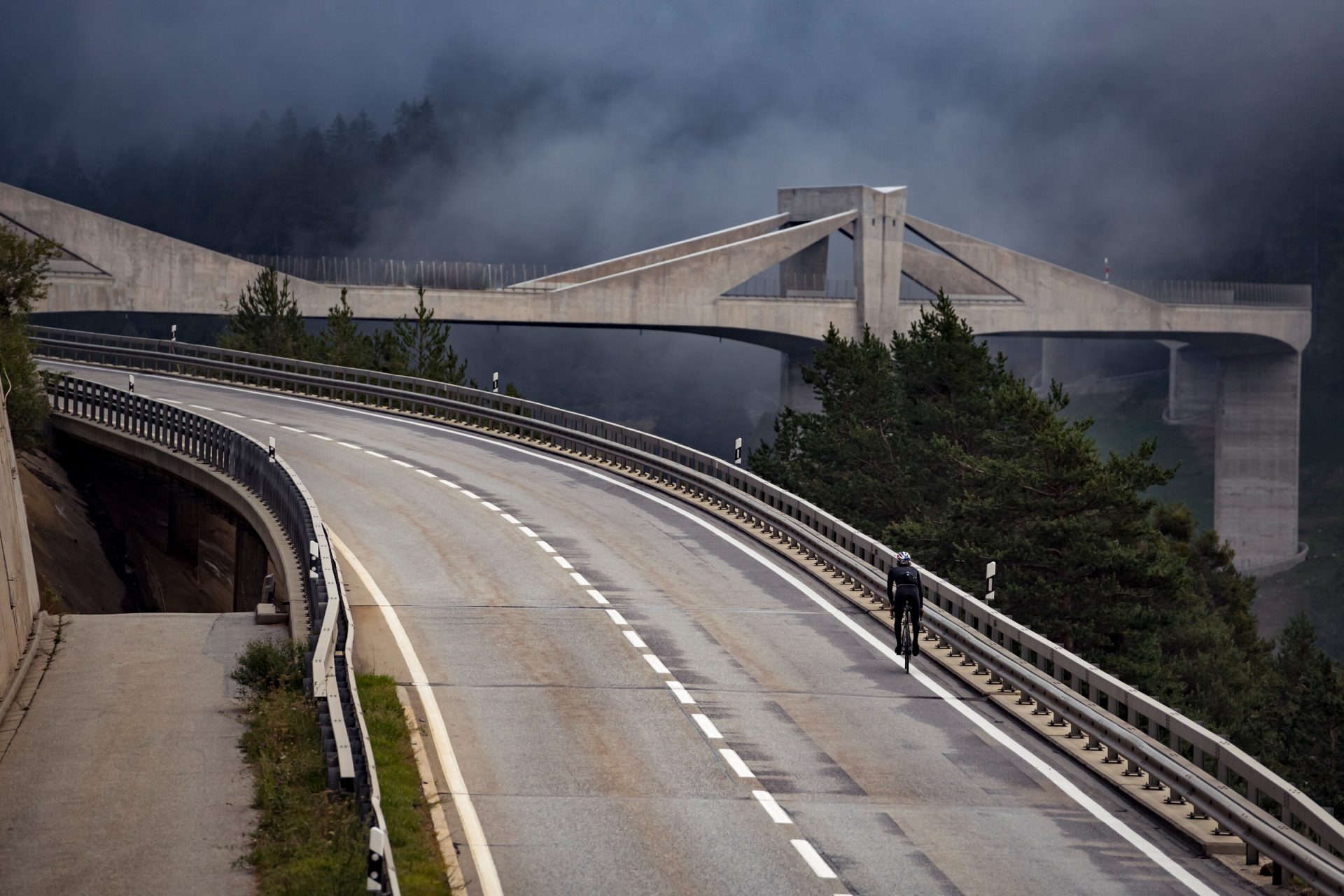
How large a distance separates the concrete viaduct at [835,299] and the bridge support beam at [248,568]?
38763 millimetres

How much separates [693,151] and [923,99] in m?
24.0

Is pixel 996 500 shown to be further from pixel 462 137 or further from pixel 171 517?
pixel 462 137

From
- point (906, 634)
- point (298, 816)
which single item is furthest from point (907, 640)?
point (298, 816)

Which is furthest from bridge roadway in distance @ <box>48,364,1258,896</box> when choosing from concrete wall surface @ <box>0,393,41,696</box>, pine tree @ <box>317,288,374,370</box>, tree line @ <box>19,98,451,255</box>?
tree line @ <box>19,98,451,255</box>

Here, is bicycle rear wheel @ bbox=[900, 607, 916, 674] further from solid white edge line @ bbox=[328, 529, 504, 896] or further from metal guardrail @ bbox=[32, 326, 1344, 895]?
solid white edge line @ bbox=[328, 529, 504, 896]

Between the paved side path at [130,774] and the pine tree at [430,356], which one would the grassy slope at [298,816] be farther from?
the pine tree at [430,356]

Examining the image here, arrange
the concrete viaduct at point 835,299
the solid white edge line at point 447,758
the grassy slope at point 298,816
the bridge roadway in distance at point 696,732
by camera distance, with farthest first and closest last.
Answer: the concrete viaduct at point 835,299 → the bridge roadway in distance at point 696,732 → the solid white edge line at point 447,758 → the grassy slope at point 298,816

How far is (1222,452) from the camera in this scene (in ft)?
350

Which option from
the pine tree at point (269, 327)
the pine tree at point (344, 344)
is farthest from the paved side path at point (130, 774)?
the pine tree at point (269, 327)

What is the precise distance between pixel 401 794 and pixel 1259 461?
98352 millimetres

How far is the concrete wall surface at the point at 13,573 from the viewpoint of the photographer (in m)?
18.8

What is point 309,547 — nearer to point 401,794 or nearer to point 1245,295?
point 401,794

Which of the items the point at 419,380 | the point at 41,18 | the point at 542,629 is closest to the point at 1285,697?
the point at 419,380

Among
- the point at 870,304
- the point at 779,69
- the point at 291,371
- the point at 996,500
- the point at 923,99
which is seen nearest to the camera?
the point at 996,500
